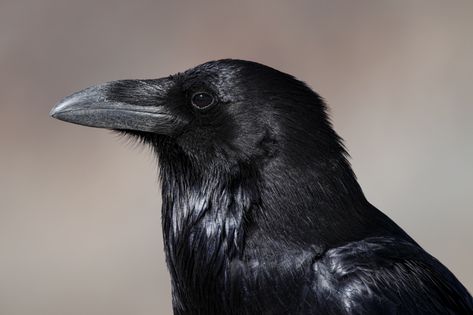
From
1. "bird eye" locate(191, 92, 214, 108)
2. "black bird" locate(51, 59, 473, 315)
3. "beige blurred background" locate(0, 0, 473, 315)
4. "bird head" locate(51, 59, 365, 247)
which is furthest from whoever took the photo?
"beige blurred background" locate(0, 0, 473, 315)

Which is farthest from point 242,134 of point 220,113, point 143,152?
point 143,152

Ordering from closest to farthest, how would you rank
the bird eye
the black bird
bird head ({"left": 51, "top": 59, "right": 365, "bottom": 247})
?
Result: the black bird → bird head ({"left": 51, "top": 59, "right": 365, "bottom": 247}) → the bird eye

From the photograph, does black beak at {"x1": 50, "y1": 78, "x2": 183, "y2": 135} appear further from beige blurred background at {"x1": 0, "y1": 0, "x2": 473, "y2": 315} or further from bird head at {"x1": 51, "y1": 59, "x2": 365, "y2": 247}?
beige blurred background at {"x1": 0, "y1": 0, "x2": 473, "y2": 315}

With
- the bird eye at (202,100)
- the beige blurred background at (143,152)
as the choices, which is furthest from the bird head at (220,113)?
the beige blurred background at (143,152)

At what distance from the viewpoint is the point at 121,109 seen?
196 inches

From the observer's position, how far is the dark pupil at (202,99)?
492 centimetres

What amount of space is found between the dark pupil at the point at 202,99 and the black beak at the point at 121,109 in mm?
103

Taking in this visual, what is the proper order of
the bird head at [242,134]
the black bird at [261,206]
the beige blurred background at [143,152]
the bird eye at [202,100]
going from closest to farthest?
the black bird at [261,206] < the bird head at [242,134] < the bird eye at [202,100] < the beige blurred background at [143,152]

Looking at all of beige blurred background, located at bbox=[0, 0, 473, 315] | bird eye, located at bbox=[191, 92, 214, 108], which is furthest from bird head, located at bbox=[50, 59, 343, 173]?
beige blurred background, located at bbox=[0, 0, 473, 315]

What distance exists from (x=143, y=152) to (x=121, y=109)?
530 cm

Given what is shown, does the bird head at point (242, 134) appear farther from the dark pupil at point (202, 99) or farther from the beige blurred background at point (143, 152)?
the beige blurred background at point (143, 152)

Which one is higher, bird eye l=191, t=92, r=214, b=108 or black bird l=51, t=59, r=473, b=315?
bird eye l=191, t=92, r=214, b=108

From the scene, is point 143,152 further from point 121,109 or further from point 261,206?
point 261,206

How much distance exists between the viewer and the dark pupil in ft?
16.1
